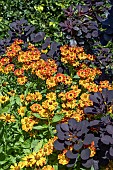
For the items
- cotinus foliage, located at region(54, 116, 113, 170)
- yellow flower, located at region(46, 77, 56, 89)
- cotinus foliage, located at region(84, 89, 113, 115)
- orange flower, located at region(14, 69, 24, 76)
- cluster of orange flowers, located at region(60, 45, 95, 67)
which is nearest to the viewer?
cotinus foliage, located at region(54, 116, 113, 170)

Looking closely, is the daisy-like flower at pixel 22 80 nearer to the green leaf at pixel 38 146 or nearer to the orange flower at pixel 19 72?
the orange flower at pixel 19 72

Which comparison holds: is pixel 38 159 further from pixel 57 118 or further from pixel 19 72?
pixel 19 72

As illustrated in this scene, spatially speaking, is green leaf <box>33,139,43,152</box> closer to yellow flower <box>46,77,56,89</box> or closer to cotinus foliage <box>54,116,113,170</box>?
cotinus foliage <box>54,116,113,170</box>

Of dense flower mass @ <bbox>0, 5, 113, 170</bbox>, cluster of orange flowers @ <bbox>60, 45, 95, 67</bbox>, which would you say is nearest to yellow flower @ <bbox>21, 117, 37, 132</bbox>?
dense flower mass @ <bbox>0, 5, 113, 170</bbox>

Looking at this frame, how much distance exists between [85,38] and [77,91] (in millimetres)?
766

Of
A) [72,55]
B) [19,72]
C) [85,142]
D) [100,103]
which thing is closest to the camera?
[85,142]

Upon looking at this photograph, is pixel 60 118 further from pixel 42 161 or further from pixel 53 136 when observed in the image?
pixel 42 161

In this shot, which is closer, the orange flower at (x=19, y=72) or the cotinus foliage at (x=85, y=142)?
the cotinus foliage at (x=85, y=142)

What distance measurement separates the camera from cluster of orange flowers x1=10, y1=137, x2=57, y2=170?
2.55 m

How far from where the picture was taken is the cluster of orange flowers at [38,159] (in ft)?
8.38

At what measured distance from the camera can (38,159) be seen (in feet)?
8.42

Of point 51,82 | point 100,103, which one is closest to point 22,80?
point 51,82

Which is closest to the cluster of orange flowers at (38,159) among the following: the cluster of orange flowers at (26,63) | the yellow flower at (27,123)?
the yellow flower at (27,123)

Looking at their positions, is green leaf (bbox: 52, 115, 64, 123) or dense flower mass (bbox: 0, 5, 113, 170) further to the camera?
green leaf (bbox: 52, 115, 64, 123)
